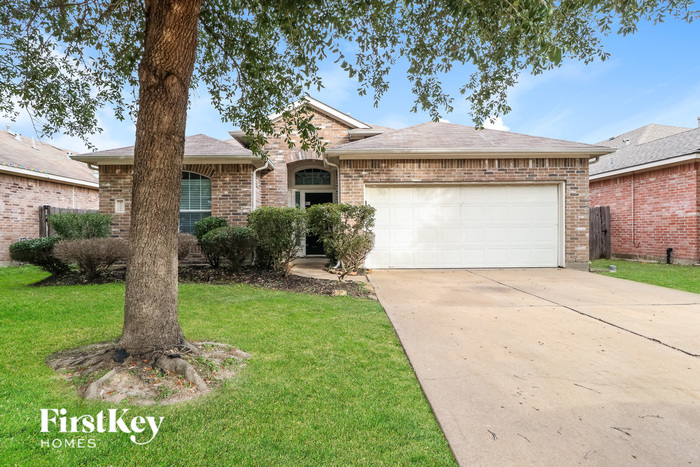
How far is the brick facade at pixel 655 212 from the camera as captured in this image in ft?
33.8

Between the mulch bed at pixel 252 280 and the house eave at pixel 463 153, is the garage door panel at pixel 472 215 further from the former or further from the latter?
the mulch bed at pixel 252 280

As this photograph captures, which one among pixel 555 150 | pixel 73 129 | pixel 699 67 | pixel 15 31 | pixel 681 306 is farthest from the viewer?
pixel 555 150

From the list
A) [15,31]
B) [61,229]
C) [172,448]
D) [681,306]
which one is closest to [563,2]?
[681,306]

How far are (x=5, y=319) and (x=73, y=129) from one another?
3.05 meters

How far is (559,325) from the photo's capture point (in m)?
4.20

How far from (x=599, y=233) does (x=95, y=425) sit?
15.3 metres

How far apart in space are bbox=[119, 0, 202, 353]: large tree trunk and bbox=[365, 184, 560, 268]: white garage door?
660 cm

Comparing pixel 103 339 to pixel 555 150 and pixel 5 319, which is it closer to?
pixel 5 319

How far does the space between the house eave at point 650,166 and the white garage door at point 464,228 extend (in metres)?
4.70

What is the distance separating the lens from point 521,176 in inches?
354

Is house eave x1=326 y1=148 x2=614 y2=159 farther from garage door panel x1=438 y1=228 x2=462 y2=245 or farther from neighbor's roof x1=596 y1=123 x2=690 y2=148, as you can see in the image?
neighbor's roof x1=596 y1=123 x2=690 y2=148

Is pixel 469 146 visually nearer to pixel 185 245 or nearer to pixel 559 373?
pixel 559 373

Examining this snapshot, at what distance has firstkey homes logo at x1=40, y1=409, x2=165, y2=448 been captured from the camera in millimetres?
1880

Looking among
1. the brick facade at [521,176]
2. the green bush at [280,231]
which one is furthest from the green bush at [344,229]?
the brick facade at [521,176]
